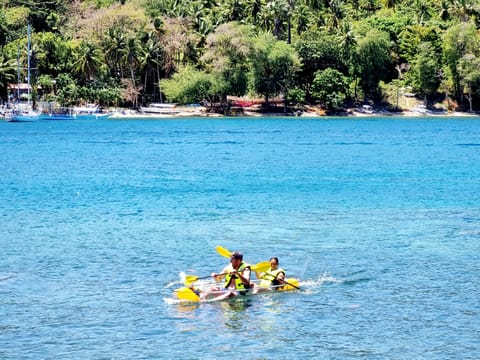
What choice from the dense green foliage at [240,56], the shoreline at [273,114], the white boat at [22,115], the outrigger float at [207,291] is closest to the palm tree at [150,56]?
the dense green foliage at [240,56]

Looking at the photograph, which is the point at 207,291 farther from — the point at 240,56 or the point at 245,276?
the point at 240,56

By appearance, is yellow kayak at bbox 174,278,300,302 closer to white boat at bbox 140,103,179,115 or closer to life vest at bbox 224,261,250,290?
life vest at bbox 224,261,250,290

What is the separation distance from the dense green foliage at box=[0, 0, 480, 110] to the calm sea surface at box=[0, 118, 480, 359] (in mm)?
70211

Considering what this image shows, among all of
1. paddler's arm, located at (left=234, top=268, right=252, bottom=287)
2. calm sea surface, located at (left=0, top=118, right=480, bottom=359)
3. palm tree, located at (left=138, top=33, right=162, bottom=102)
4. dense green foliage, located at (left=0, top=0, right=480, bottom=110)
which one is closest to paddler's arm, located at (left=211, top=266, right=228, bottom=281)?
paddler's arm, located at (left=234, top=268, right=252, bottom=287)

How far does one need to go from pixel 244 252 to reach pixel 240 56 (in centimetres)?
11292

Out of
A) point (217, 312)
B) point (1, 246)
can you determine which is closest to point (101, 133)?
point (1, 246)

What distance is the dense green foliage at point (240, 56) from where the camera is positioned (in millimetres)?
141625

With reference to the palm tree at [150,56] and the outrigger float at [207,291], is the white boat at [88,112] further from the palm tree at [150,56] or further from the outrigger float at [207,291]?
the outrigger float at [207,291]

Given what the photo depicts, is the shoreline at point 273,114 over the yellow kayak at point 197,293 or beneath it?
over

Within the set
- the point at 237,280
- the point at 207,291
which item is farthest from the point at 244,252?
the point at 207,291

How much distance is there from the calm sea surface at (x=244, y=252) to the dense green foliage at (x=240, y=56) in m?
70.2

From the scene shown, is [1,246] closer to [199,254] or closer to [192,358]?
[199,254]

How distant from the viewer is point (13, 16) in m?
156

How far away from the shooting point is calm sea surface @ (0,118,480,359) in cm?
2169
